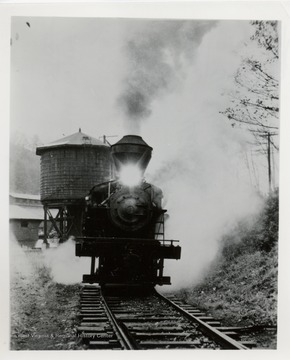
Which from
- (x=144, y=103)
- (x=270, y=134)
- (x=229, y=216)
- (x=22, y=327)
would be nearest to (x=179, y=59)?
(x=144, y=103)

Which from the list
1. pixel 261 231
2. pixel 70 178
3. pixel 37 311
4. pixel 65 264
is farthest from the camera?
pixel 70 178

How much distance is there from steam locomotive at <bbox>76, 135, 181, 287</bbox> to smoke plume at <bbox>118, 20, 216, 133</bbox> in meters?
0.81

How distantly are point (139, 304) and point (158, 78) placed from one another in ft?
6.51

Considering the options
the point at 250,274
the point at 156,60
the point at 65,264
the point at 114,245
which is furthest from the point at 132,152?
the point at 250,274

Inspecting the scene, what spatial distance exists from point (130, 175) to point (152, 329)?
161 cm

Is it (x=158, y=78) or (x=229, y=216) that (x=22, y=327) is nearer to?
(x=229, y=216)

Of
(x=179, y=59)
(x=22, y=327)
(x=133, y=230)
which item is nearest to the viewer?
(x=22, y=327)

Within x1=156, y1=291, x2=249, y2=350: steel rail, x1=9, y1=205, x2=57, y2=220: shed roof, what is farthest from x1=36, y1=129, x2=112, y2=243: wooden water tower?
x1=156, y1=291, x2=249, y2=350: steel rail

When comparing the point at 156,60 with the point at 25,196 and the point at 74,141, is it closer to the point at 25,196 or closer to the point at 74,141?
the point at 74,141

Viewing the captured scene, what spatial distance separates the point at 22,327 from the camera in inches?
132

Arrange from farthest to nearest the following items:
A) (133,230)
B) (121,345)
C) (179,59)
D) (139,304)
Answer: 1. (133,230)
2. (139,304)
3. (179,59)
4. (121,345)

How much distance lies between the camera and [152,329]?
3.28m

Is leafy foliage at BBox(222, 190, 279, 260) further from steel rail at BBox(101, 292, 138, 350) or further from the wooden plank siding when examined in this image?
the wooden plank siding

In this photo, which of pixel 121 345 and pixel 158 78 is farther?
pixel 158 78
